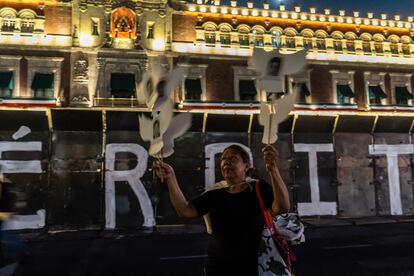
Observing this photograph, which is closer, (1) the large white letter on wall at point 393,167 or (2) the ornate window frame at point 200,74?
(1) the large white letter on wall at point 393,167

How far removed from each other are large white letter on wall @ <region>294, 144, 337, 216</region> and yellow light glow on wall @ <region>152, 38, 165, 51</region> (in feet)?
38.4

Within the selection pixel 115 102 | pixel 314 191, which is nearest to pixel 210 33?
pixel 115 102

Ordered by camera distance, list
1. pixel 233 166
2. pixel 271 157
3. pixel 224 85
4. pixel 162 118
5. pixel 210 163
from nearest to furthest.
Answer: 1. pixel 271 157
2. pixel 233 166
3. pixel 162 118
4. pixel 210 163
5. pixel 224 85

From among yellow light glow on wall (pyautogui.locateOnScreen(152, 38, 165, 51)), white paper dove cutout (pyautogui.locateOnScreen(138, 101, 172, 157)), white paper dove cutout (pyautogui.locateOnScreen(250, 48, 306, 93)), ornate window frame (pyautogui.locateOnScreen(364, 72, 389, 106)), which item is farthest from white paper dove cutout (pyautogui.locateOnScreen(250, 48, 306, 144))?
ornate window frame (pyautogui.locateOnScreen(364, 72, 389, 106))

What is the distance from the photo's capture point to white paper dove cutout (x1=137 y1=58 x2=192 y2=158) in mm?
3283

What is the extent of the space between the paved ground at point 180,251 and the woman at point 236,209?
15.3 ft

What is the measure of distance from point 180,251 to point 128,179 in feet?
17.3

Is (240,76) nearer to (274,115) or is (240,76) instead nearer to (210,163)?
(210,163)

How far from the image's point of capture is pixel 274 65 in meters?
3.19

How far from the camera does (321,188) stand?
15.6m

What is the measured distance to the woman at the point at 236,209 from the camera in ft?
9.25

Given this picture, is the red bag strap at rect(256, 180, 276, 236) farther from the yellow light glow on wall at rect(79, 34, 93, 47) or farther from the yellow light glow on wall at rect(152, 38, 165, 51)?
the yellow light glow on wall at rect(79, 34, 93, 47)

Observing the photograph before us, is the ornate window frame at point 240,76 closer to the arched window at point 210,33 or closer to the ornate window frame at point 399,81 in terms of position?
the arched window at point 210,33

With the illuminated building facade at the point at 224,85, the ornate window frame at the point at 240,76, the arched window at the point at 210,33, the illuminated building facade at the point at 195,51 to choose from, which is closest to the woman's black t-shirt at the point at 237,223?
the illuminated building facade at the point at 224,85
